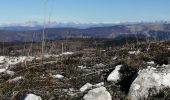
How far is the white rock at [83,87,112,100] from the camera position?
28.4ft

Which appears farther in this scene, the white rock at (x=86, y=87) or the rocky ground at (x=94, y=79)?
the white rock at (x=86, y=87)

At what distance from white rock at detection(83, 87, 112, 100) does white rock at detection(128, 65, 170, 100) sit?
49 centimetres

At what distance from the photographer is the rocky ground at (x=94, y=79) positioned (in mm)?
8798

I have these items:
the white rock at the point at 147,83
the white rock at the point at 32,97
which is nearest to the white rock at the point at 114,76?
the white rock at the point at 147,83

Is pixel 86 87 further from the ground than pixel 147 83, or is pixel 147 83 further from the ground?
pixel 147 83

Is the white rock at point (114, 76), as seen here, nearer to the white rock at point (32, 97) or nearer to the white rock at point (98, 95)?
the white rock at point (98, 95)

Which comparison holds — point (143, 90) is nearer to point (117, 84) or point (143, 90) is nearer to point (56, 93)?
point (117, 84)

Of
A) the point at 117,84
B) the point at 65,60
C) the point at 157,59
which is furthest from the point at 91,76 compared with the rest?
the point at 65,60

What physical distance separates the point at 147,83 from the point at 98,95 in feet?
3.58

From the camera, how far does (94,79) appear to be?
10125 millimetres

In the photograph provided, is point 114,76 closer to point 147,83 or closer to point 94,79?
point 94,79

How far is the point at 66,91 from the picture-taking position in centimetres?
946

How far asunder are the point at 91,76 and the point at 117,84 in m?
1.07

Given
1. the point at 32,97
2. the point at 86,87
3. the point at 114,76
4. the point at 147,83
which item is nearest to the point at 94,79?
the point at 114,76
